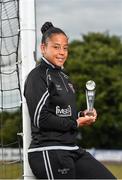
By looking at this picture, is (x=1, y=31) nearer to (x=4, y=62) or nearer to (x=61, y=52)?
A: (x=4, y=62)

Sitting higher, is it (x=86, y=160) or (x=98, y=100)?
(x=86, y=160)

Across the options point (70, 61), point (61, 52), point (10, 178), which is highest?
point (61, 52)

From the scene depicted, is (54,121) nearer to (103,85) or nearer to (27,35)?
(27,35)

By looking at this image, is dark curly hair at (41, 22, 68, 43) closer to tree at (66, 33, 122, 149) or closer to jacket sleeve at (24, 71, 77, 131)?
jacket sleeve at (24, 71, 77, 131)

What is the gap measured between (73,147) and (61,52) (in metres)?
0.67

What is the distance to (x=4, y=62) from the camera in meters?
5.73

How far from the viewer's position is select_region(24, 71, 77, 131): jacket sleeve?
4.59 m

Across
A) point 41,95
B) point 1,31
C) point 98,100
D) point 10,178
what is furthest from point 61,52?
point 98,100

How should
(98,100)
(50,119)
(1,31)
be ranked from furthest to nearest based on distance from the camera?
(98,100) < (1,31) < (50,119)

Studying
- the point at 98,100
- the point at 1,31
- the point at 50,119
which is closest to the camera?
the point at 50,119

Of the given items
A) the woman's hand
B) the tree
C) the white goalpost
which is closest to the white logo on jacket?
the woman's hand

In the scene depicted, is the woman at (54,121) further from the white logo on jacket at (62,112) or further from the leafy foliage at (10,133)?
the leafy foliage at (10,133)

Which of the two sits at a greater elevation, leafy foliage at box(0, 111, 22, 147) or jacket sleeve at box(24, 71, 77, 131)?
jacket sleeve at box(24, 71, 77, 131)

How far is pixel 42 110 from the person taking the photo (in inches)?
181
